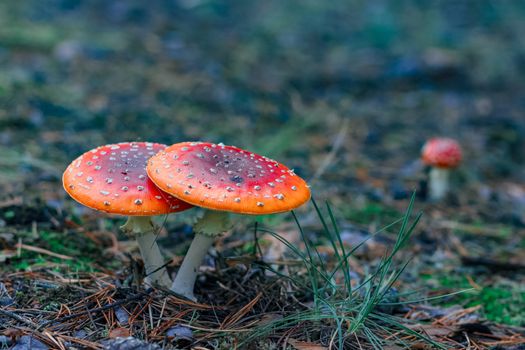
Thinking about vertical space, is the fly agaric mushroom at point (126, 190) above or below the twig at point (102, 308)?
above

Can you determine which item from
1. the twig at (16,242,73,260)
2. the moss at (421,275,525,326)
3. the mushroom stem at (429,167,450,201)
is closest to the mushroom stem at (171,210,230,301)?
the twig at (16,242,73,260)

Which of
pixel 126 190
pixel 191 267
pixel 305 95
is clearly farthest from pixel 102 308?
pixel 305 95

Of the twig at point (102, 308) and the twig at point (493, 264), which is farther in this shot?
the twig at point (493, 264)

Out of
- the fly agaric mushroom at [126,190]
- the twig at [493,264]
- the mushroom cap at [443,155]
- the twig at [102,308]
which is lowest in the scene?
the twig at [493,264]

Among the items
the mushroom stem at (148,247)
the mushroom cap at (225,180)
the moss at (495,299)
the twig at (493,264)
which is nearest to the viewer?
the mushroom cap at (225,180)

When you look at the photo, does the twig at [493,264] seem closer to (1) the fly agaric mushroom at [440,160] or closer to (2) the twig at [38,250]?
(1) the fly agaric mushroom at [440,160]

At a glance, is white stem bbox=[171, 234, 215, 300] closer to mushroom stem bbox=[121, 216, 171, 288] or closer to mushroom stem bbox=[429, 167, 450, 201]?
mushroom stem bbox=[121, 216, 171, 288]

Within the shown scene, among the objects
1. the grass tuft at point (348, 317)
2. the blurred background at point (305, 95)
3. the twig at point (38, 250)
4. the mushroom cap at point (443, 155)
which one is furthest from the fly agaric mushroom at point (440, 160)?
the twig at point (38, 250)
